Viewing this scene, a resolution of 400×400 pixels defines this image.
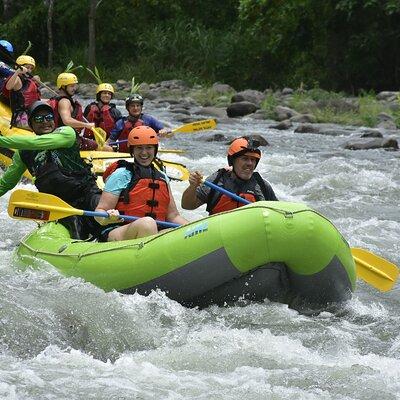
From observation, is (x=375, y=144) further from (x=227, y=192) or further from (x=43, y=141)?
(x=43, y=141)

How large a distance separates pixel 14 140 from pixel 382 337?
8.77 feet

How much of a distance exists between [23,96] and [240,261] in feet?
19.2

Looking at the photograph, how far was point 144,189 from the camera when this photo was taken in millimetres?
6375

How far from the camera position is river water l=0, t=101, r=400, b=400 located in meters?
4.55

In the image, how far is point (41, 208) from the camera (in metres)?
6.29

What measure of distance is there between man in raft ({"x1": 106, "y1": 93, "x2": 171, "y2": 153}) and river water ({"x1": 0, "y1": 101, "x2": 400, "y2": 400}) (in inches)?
150

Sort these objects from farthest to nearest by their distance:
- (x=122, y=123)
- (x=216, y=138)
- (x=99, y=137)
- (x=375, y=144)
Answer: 1. (x=216, y=138)
2. (x=375, y=144)
3. (x=122, y=123)
4. (x=99, y=137)

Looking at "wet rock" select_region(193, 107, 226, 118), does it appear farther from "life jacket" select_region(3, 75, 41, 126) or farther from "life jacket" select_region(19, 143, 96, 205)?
"life jacket" select_region(19, 143, 96, 205)

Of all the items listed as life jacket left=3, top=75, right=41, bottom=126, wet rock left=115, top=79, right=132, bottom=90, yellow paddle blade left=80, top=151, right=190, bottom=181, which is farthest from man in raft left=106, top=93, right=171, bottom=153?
wet rock left=115, top=79, right=132, bottom=90

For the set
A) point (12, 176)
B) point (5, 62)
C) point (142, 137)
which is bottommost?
point (5, 62)

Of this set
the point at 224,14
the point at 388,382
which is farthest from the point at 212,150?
the point at 224,14

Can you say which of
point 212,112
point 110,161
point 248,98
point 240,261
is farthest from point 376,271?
point 248,98

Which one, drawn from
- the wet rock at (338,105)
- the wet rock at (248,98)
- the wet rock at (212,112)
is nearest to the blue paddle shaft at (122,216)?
the wet rock at (212,112)

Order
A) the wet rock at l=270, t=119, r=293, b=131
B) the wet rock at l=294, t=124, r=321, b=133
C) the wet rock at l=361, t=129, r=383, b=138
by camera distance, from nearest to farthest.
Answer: the wet rock at l=361, t=129, r=383, b=138 → the wet rock at l=294, t=124, r=321, b=133 → the wet rock at l=270, t=119, r=293, b=131
